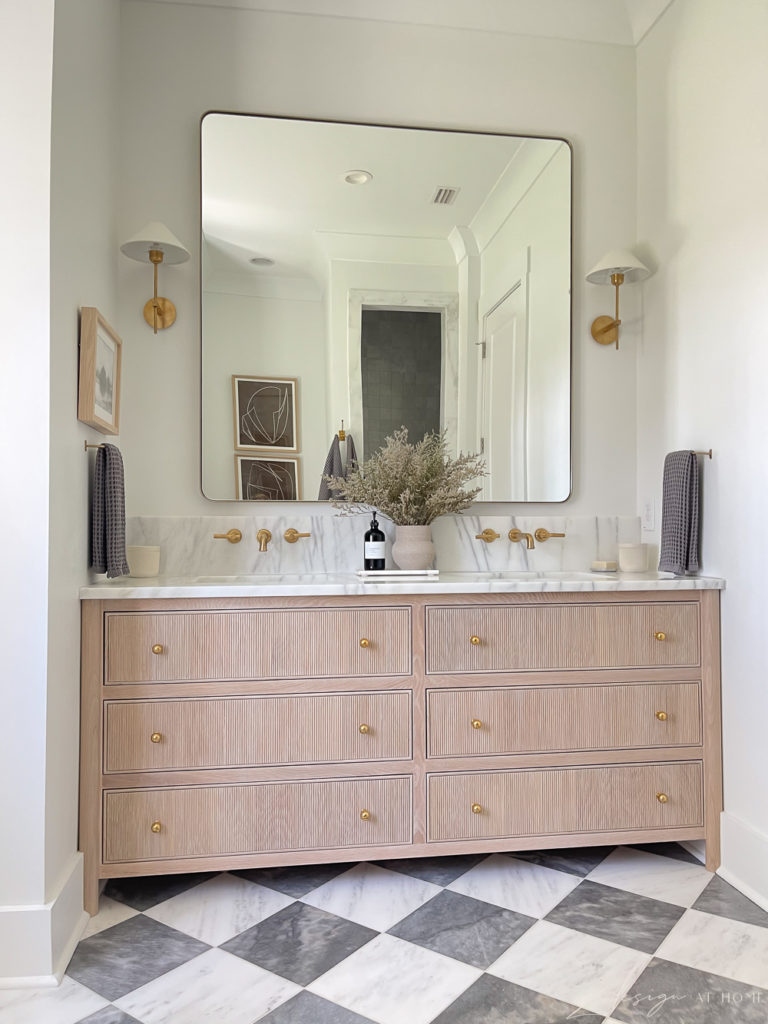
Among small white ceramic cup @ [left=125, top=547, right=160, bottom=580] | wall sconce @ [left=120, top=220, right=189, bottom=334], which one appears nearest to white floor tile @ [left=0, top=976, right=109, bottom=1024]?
small white ceramic cup @ [left=125, top=547, right=160, bottom=580]

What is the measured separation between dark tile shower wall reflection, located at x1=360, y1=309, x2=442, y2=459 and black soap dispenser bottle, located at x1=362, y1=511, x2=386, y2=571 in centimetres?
30

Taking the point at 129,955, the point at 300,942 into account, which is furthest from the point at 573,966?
the point at 129,955

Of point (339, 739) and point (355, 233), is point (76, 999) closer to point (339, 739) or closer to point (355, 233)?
point (339, 739)

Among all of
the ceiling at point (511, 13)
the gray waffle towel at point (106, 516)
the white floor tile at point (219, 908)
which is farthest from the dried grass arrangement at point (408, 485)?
the ceiling at point (511, 13)

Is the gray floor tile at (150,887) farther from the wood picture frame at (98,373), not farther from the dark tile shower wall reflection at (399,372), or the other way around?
the dark tile shower wall reflection at (399,372)

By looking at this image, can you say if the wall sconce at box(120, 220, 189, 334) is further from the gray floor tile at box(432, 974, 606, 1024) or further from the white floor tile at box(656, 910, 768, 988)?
the white floor tile at box(656, 910, 768, 988)

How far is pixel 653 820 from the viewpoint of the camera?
2.22 metres

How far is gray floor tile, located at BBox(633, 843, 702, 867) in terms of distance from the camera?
2.31m

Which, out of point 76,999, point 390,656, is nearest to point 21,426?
point 390,656

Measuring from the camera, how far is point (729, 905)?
202 cm

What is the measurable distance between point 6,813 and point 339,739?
81 centimetres

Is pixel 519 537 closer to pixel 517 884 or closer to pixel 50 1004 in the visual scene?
pixel 517 884

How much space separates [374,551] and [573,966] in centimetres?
121

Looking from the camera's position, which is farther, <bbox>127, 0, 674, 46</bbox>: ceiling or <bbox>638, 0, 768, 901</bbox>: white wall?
<bbox>127, 0, 674, 46</bbox>: ceiling
